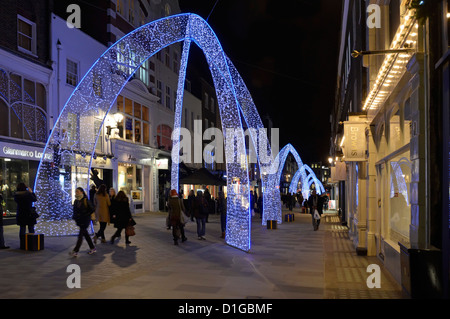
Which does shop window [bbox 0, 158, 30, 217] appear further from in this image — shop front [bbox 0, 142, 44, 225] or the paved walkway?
the paved walkway

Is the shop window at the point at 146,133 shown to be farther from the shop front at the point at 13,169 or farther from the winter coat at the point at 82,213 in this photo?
the winter coat at the point at 82,213

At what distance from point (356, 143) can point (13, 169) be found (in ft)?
44.9

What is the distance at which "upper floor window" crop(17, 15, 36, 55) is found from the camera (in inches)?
730

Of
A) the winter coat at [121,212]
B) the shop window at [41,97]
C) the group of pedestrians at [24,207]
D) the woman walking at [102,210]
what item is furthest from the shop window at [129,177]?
the group of pedestrians at [24,207]

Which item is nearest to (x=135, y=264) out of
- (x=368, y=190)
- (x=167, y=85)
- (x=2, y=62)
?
(x=368, y=190)

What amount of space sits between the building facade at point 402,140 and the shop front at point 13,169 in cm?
1310

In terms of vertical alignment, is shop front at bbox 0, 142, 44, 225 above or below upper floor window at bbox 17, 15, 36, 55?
below

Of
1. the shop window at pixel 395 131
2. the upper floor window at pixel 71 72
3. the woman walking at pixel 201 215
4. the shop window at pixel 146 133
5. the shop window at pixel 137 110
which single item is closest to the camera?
the shop window at pixel 395 131

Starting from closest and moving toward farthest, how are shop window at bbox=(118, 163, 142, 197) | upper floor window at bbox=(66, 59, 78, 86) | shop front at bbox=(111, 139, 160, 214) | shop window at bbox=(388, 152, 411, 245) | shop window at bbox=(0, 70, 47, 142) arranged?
1. shop window at bbox=(388, 152, 411, 245)
2. shop window at bbox=(0, 70, 47, 142)
3. upper floor window at bbox=(66, 59, 78, 86)
4. shop front at bbox=(111, 139, 160, 214)
5. shop window at bbox=(118, 163, 142, 197)

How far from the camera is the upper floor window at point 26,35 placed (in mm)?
18531

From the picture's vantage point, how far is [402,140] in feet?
27.8

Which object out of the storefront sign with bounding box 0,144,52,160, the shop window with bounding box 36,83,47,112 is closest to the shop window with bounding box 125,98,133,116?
the shop window with bounding box 36,83,47,112

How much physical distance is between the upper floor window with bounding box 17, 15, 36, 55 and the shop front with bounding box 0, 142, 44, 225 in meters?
4.34

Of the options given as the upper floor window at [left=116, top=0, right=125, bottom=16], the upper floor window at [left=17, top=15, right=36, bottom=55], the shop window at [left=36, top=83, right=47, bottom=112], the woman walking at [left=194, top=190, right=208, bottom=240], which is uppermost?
the upper floor window at [left=116, top=0, right=125, bottom=16]
